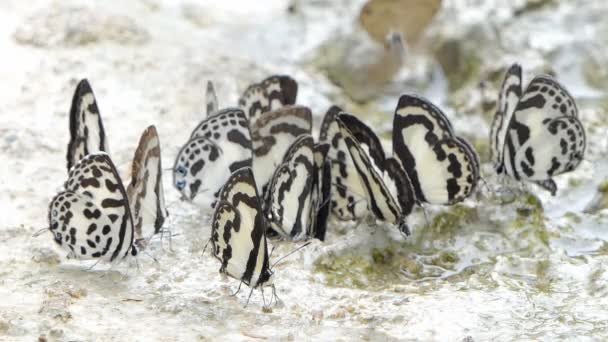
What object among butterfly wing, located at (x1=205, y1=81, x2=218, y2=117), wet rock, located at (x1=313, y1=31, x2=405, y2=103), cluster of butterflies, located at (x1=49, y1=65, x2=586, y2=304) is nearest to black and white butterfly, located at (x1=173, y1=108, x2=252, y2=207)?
cluster of butterflies, located at (x1=49, y1=65, x2=586, y2=304)

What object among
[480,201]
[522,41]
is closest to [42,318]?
[480,201]

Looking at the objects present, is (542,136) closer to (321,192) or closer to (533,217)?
(533,217)

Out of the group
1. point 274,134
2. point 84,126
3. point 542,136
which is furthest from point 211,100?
point 542,136

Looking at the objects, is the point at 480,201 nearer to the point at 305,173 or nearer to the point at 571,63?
Answer: the point at 305,173

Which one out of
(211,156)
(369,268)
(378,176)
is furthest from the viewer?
(211,156)

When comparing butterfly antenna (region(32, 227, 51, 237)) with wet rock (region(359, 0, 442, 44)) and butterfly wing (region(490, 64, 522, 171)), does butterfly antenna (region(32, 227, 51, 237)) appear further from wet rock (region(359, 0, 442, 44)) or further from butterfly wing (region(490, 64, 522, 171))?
wet rock (region(359, 0, 442, 44))

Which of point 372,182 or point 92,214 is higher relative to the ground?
point 372,182
